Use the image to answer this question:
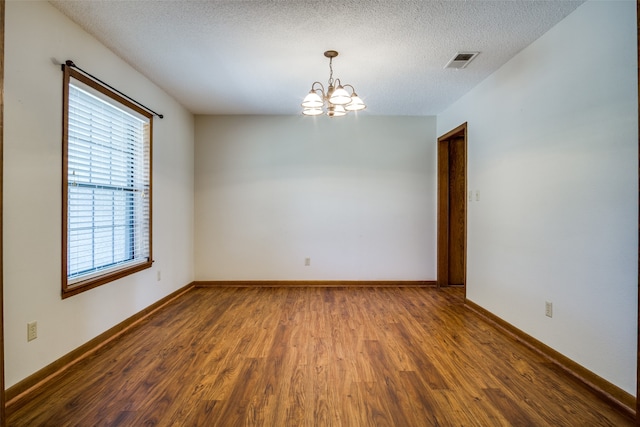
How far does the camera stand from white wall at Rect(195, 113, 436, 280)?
4688 millimetres

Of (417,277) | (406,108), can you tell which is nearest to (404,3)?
(406,108)

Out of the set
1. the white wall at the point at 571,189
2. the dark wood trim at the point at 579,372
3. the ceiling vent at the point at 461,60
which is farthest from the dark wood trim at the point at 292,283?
the ceiling vent at the point at 461,60

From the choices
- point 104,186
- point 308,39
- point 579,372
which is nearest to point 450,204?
point 579,372

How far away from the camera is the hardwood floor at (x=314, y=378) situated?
1731 millimetres

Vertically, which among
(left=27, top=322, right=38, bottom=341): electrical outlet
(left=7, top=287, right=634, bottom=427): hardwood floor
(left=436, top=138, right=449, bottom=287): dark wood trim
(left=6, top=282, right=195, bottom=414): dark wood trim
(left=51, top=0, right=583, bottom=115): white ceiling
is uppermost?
(left=51, top=0, right=583, bottom=115): white ceiling

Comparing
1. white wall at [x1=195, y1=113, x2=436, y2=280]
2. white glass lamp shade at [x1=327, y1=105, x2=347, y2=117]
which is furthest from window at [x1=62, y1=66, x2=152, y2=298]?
white glass lamp shade at [x1=327, y1=105, x2=347, y2=117]

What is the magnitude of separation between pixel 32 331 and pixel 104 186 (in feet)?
4.02

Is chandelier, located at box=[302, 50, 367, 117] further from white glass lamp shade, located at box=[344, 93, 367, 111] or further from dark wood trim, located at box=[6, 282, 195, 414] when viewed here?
dark wood trim, located at box=[6, 282, 195, 414]

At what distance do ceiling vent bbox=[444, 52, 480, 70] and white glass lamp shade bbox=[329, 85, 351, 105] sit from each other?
112 centimetres

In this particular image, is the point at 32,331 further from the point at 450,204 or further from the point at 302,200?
the point at 450,204

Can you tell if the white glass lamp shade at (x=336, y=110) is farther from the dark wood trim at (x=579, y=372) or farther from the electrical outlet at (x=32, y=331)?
the electrical outlet at (x=32, y=331)

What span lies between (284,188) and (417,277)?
239 centimetres

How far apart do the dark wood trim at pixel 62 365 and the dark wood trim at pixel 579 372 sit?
11.4ft

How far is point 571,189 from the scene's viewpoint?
2.24 m
